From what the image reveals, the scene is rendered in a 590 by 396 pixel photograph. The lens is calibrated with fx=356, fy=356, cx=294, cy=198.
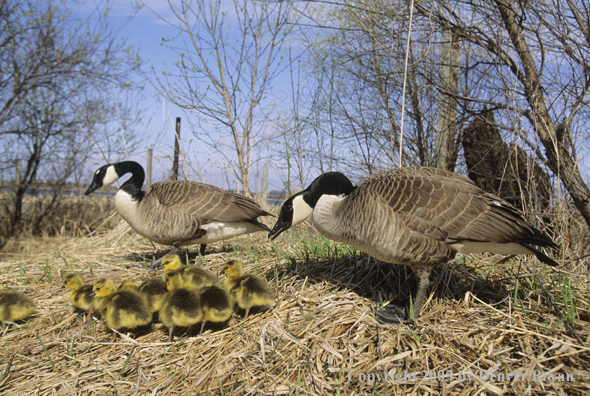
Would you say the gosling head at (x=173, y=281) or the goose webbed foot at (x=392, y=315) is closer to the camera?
the goose webbed foot at (x=392, y=315)

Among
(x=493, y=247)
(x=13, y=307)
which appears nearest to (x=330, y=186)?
(x=493, y=247)

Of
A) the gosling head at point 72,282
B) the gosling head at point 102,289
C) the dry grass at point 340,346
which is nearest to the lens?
the dry grass at point 340,346

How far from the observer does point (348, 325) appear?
272 centimetres

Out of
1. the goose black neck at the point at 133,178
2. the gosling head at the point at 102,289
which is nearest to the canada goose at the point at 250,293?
the gosling head at the point at 102,289

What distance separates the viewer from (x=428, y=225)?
8.93ft

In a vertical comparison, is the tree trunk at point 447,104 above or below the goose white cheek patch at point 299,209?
above

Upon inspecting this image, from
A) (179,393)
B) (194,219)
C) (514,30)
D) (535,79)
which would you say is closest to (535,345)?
(179,393)

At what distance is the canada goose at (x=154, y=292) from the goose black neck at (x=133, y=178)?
2165 mm

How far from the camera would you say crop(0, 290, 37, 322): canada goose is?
10.5 feet

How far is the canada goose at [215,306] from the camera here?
2.71 m

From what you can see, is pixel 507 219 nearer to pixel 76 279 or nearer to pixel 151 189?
pixel 76 279

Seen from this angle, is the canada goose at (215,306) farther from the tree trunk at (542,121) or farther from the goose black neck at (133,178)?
the tree trunk at (542,121)

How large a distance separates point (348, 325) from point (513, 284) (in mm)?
1626

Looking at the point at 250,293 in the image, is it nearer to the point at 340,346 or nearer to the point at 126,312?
the point at 340,346
